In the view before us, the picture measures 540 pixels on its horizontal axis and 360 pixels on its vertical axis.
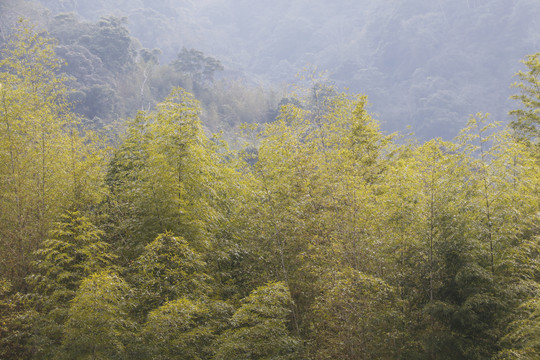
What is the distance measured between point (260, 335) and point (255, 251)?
2360mm

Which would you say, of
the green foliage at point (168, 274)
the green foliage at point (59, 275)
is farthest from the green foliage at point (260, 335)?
the green foliage at point (59, 275)

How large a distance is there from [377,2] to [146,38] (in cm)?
6232

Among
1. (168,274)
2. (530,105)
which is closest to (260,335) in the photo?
(168,274)

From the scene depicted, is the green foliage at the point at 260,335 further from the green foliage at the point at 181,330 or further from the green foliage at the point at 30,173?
the green foliage at the point at 30,173

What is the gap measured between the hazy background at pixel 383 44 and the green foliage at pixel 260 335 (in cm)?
5536

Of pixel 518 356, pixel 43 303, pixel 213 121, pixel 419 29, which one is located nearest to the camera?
pixel 518 356

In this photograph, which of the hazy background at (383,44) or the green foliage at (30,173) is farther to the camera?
the hazy background at (383,44)

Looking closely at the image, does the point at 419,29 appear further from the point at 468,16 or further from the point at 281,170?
the point at 281,170

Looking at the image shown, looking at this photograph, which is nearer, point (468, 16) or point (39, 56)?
point (39, 56)

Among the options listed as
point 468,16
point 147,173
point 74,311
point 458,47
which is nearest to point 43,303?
point 74,311

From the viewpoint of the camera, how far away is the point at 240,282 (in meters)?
9.61

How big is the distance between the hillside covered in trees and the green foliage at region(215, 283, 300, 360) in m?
0.04

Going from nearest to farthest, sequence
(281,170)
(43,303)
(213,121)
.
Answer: (43,303), (281,170), (213,121)

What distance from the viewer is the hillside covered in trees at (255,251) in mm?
6848
